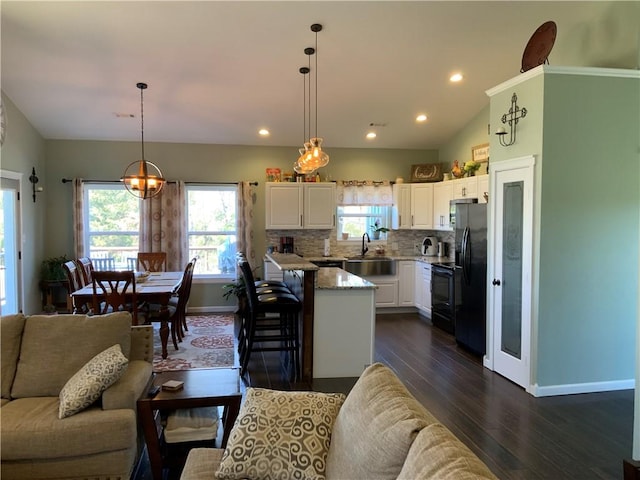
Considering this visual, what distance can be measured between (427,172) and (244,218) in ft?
9.84

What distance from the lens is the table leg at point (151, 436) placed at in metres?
2.40

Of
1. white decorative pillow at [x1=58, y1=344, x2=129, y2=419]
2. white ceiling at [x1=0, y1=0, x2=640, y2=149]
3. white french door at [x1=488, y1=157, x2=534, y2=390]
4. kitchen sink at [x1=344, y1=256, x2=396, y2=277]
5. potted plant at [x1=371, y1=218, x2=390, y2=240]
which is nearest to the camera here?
white decorative pillow at [x1=58, y1=344, x2=129, y2=419]

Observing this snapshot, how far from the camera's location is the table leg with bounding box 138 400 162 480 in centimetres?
240

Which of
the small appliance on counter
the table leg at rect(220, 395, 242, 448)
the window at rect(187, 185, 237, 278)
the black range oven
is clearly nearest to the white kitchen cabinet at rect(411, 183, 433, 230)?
the small appliance on counter

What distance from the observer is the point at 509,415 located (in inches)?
134

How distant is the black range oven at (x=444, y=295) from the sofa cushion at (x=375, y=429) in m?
3.81

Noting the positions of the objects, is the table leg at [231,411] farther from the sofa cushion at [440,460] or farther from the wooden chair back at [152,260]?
the wooden chair back at [152,260]

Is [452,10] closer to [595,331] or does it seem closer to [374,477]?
[595,331]

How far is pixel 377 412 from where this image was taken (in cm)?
159

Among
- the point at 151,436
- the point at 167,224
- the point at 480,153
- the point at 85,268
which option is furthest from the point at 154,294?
the point at 480,153

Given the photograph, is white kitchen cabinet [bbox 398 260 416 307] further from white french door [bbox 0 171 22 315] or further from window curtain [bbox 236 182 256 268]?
white french door [bbox 0 171 22 315]

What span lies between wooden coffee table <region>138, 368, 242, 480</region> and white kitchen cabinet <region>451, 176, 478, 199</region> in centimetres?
424

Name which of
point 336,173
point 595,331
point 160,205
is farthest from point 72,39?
point 595,331

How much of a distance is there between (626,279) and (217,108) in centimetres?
491
